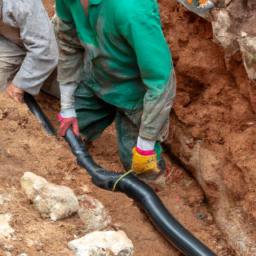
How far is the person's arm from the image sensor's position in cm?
241

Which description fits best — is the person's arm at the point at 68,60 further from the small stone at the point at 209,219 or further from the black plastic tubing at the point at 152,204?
the small stone at the point at 209,219

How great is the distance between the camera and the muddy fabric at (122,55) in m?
1.92

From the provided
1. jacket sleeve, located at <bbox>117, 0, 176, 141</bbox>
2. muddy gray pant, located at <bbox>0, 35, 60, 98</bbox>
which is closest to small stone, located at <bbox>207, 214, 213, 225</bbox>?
jacket sleeve, located at <bbox>117, 0, 176, 141</bbox>

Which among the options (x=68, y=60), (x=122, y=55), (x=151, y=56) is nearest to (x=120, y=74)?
(x=122, y=55)

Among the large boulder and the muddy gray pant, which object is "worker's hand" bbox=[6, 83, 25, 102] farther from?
the large boulder

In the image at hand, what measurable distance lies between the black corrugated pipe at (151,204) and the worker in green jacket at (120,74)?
0.46 ft

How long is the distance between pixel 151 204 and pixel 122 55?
0.99 meters

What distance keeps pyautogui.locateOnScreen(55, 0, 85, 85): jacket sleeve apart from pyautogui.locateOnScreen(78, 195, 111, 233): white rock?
3.43 feet

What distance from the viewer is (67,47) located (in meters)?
2.61

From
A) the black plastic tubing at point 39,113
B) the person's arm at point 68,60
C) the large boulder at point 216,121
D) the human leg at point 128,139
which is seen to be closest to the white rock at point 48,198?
the human leg at point 128,139

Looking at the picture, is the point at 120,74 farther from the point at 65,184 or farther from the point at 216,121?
the point at 216,121

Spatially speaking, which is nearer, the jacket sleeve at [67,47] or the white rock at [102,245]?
the white rock at [102,245]

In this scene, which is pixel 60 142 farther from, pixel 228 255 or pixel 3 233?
pixel 228 255

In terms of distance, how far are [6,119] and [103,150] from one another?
92 cm
